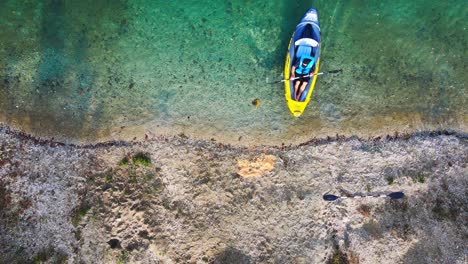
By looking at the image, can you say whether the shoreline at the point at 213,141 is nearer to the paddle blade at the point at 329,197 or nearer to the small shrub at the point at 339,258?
the paddle blade at the point at 329,197

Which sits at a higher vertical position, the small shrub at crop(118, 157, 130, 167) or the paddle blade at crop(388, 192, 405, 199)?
the small shrub at crop(118, 157, 130, 167)

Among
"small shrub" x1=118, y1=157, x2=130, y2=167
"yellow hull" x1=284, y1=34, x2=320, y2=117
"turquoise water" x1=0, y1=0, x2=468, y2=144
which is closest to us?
"yellow hull" x1=284, y1=34, x2=320, y2=117

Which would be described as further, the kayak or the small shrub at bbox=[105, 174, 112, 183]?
the small shrub at bbox=[105, 174, 112, 183]

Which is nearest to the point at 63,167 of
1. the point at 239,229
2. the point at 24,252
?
the point at 24,252

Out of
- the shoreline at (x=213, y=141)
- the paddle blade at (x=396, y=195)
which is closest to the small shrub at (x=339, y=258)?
the paddle blade at (x=396, y=195)

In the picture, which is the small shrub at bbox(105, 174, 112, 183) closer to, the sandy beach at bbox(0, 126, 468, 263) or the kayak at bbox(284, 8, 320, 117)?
the sandy beach at bbox(0, 126, 468, 263)

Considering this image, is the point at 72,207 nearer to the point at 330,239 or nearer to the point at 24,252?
the point at 24,252

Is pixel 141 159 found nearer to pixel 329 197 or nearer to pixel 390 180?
pixel 329 197

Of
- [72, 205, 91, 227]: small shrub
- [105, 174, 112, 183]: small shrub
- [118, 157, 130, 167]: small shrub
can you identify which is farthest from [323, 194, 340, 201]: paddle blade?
[72, 205, 91, 227]: small shrub
